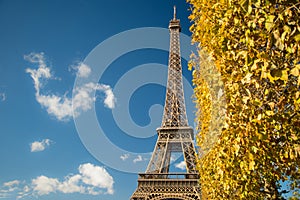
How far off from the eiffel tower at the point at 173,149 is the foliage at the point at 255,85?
30.4m

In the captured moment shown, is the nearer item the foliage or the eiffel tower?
the foliage

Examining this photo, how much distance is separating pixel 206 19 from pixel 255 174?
4.47 m

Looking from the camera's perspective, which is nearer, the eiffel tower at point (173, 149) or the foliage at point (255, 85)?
the foliage at point (255, 85)

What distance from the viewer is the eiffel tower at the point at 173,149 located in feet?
126

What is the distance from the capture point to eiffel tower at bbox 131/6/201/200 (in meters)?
38.3

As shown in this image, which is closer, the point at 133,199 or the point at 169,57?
the point at 133,199

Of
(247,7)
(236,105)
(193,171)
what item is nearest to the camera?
(247,7)

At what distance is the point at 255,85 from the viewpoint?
3.90m

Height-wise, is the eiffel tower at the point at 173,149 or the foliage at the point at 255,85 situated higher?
the eiffel tower at the point at 173,149

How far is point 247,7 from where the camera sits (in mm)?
3598

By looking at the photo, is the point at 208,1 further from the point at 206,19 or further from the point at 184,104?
the point at 184,104

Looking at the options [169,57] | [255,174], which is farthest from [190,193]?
[255,174]

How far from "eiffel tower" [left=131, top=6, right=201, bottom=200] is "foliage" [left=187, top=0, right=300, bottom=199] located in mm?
30352

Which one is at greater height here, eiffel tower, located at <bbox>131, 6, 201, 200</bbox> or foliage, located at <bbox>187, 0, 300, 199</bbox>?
eiffel tower, located at <bbox>131, 6, 201, 200</bbox>
